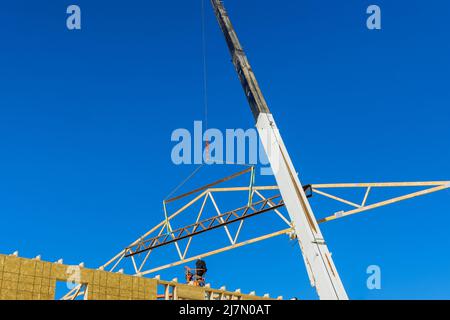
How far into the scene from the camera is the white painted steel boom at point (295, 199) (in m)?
20.8

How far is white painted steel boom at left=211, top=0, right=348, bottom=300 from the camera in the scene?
20766mm

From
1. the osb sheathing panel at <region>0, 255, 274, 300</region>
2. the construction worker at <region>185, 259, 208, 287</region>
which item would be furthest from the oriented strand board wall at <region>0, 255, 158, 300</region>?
the construction worker at <region>185, 259, 208, 287</region>

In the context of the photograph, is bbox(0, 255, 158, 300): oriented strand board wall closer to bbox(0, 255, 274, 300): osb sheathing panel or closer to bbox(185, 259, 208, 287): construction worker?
bbox(0, 255, 274, 300): osb sheathing panel

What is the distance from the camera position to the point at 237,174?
123 feet

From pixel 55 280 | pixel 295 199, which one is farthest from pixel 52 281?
pixel 295 199

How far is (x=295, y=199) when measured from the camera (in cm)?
2286

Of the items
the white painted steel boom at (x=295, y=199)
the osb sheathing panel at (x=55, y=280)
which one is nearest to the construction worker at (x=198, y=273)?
the osb sheathing panel at (x=55, y=280)

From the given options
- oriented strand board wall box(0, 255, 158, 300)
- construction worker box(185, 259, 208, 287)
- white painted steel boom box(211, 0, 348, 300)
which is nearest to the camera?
white painted steel boom box(211, 0, 348, 300)

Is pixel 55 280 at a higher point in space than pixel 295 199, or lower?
lower

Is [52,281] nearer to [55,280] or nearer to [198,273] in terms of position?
[55,280]

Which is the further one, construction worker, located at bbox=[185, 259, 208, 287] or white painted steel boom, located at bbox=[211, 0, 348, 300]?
construction worker, located at bbox=[185, 259, 208, 287]

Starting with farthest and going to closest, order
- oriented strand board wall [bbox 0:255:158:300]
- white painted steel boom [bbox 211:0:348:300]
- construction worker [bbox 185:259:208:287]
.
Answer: construction worker [bbox 185:259:208:287]
oriented strand board wall [bbox 0:255:158:300]
white painted steel boom [bbox 211:0:348:300]
